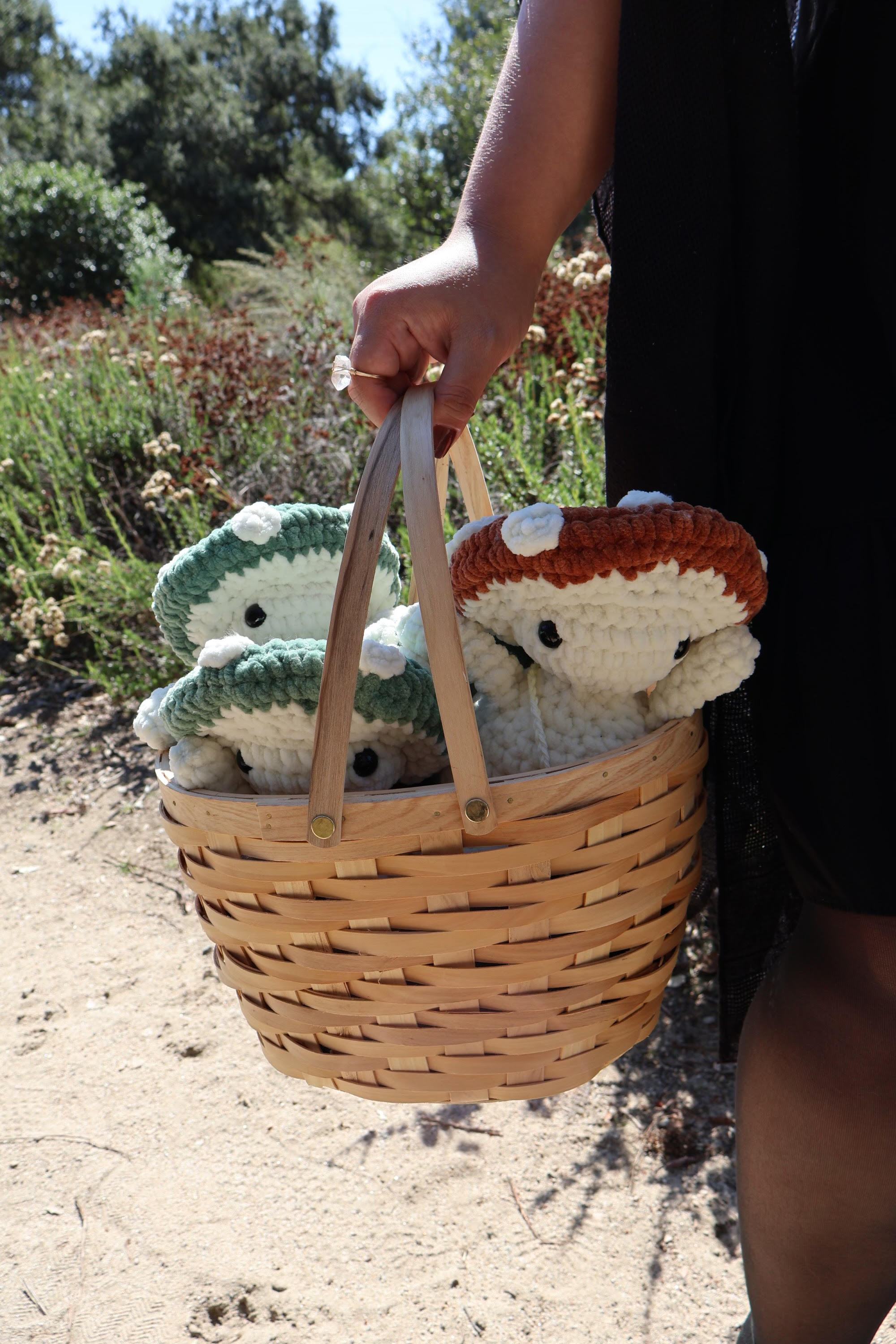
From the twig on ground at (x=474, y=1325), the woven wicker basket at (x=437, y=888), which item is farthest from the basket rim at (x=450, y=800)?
the twig on ground at (x=474, y=1325)

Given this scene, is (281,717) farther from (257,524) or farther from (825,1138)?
(825,1138)

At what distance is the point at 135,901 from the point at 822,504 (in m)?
2.03

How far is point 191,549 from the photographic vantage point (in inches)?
42.9

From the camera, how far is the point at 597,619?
857 mm

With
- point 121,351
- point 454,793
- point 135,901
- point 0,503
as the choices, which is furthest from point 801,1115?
point 121,351

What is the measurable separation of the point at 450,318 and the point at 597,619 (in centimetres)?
31

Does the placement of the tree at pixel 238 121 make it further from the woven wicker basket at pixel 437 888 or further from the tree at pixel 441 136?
the woven wicker basket at pixel 437 888

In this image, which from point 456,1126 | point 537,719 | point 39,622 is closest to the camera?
point 537,719

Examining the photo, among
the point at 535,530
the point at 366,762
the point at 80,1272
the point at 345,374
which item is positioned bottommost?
the point at 80,1272

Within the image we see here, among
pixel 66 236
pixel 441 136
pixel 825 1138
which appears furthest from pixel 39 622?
pixel 66 236

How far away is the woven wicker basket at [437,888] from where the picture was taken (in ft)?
2.52

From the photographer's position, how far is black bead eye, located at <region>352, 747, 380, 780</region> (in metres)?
1.00

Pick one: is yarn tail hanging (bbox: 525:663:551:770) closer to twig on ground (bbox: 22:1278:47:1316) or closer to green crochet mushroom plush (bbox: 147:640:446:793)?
green crochet mushroom plush (bbox: 147:640:446:793)

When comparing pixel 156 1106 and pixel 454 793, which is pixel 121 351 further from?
pixel 454 793
